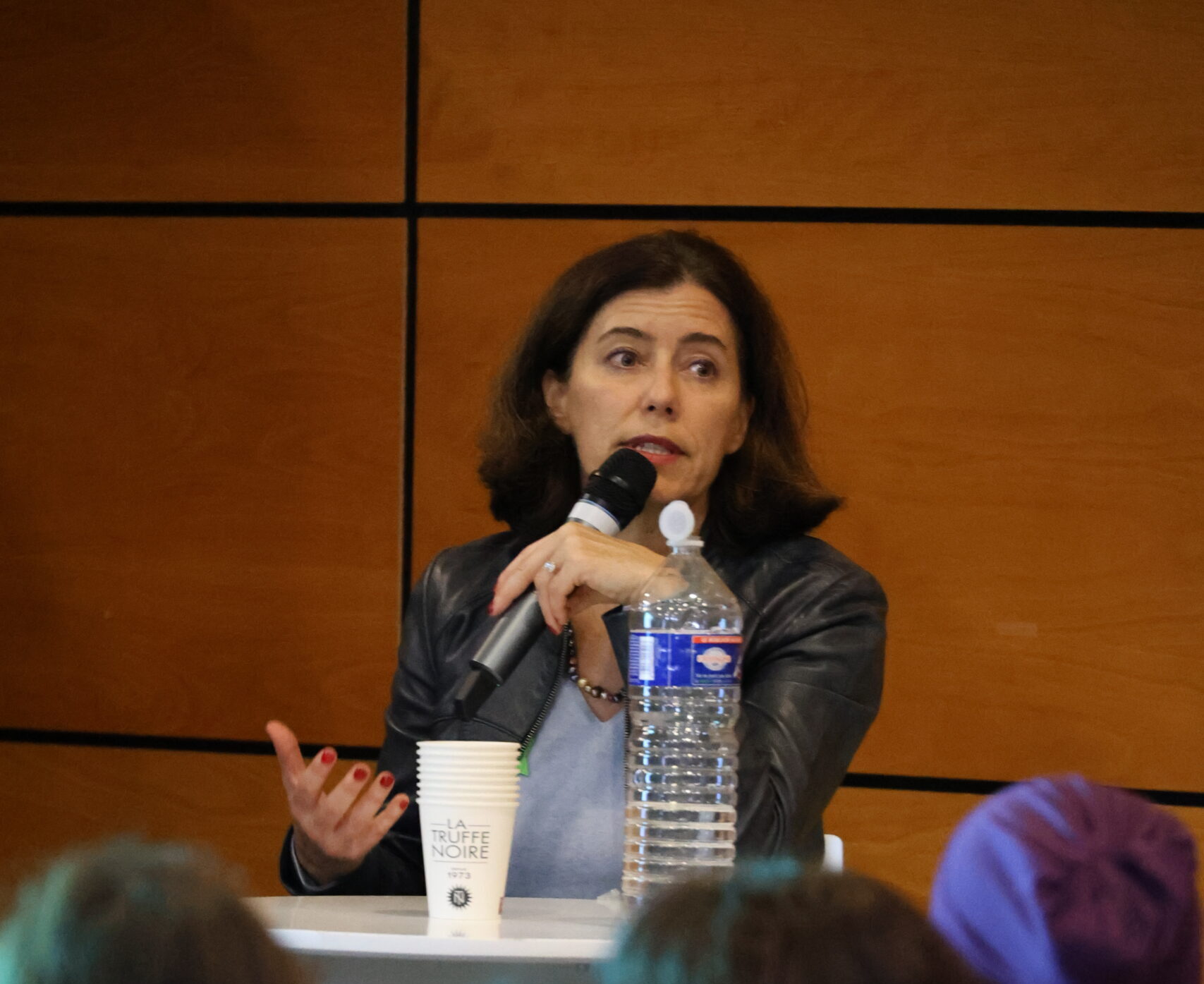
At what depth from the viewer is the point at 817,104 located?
2.76m

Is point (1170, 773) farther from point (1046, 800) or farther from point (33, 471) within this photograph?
point (33, 471)

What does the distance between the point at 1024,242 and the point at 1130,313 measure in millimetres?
236

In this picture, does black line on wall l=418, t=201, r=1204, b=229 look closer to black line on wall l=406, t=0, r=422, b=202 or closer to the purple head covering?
black line on wall l=406, t=0, r=422, b=202

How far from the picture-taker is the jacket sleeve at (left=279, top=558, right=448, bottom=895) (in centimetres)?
170

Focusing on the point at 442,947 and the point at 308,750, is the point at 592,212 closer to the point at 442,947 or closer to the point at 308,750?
the point at 308,750

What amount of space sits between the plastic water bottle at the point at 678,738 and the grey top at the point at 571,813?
0.04m

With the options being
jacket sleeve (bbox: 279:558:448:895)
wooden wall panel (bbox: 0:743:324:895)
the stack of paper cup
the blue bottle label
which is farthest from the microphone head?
wooden wall panel (bbox: 0:743:324:895)

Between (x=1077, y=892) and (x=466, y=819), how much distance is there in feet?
2.34

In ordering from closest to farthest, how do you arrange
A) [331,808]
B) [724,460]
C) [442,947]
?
1. [442,947]
2. [331,808]
3. [724,460]

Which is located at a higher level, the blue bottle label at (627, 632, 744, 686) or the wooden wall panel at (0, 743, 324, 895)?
the blue bottle label at (627, 632, 744, 686)

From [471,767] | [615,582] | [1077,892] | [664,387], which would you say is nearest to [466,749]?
[471,767]

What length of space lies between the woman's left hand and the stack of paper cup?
0.25m

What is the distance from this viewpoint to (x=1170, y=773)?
103 inches

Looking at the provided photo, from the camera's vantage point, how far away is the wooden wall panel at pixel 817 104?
106 inches
